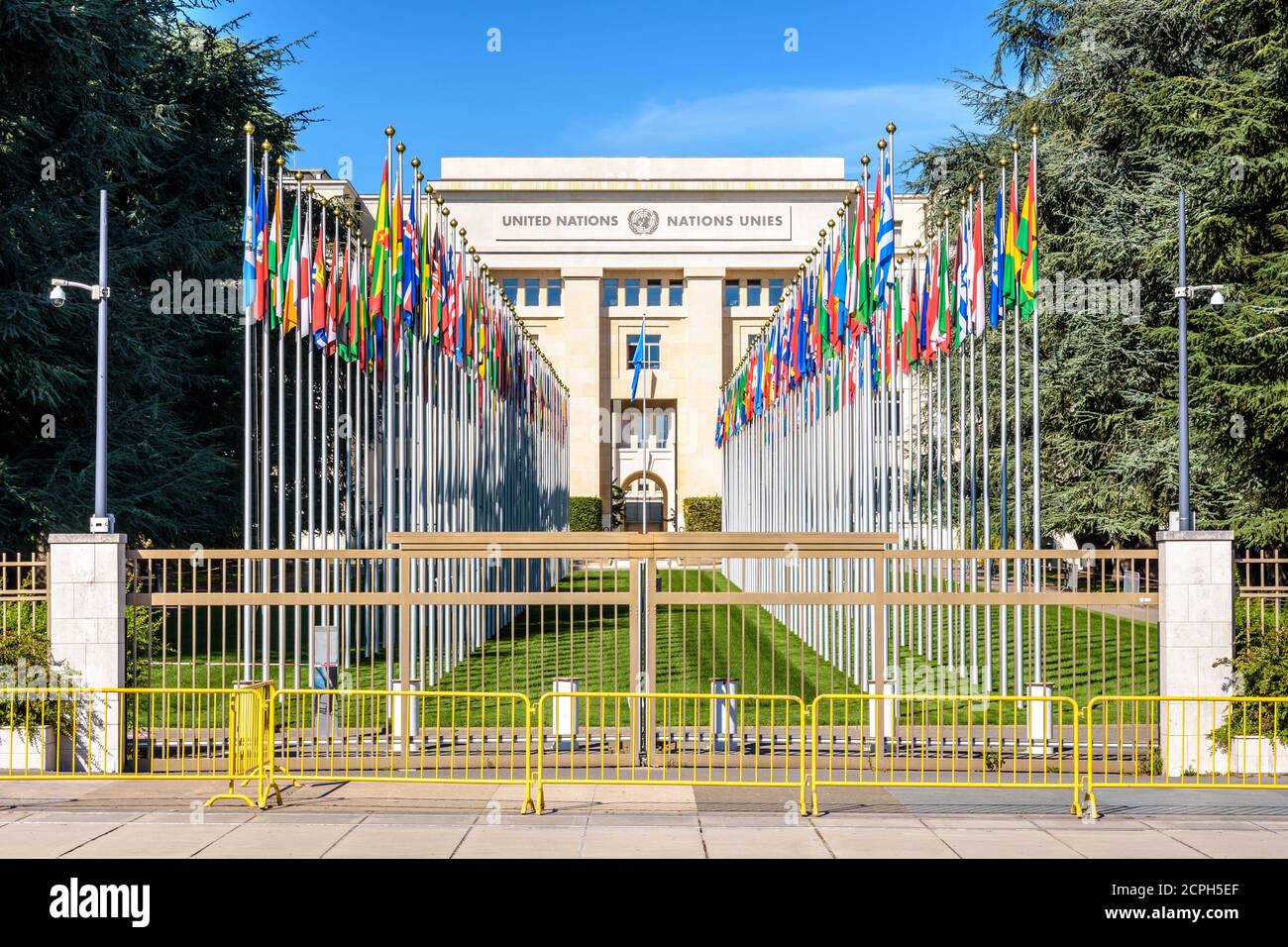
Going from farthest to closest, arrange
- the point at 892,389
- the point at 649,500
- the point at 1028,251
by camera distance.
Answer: the point at 649,500, the point at 892,389, the point at 1028,251

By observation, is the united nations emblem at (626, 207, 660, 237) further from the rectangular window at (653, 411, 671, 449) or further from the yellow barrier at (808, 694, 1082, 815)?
the yellow barrier at (808, 694, 1082, 815)

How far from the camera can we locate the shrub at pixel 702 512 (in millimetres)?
73206

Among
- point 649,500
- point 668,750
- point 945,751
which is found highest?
point 649,500

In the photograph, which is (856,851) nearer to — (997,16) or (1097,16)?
(1097,16)

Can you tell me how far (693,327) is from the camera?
3039 inches

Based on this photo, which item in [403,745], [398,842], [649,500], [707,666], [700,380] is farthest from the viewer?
[649,500]

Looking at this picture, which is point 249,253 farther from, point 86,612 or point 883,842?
point 883,842

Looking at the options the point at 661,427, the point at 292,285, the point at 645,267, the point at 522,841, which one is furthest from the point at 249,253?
the point at 645,267

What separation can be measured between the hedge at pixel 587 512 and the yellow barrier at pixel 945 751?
5660 cm

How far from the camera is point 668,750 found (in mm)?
13898

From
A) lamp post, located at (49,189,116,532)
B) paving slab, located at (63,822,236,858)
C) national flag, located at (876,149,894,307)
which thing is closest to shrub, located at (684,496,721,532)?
national flag, located at (876,149,894,307)

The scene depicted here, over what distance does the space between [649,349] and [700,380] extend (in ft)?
12.4

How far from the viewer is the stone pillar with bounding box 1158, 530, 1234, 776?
13.5m

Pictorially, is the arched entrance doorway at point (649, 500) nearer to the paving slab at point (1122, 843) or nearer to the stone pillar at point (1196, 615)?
the stone pillar at point (1196, 615)
